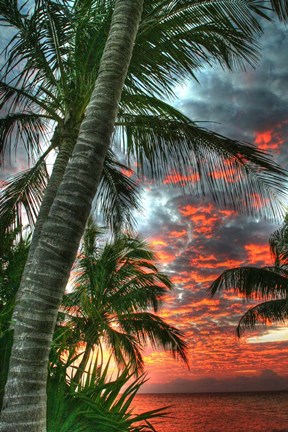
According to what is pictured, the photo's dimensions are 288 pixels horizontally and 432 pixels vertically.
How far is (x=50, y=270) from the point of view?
207 cm

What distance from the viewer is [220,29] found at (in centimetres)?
517

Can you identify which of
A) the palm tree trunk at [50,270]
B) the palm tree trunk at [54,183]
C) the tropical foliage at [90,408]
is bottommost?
the tropical foliage at [90,408]

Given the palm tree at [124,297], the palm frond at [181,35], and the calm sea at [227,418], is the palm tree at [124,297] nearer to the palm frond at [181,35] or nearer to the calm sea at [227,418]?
the calm sea at [227,418]

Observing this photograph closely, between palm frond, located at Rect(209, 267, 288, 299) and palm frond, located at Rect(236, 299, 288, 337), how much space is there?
1.77m

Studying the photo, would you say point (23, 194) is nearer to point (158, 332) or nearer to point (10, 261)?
point (10, 261)

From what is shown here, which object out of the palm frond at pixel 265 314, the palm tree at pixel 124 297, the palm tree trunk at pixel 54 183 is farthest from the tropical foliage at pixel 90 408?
the palm frond at pixel 265 314

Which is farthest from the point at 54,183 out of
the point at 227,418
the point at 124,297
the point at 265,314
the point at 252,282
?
the point at 227,418

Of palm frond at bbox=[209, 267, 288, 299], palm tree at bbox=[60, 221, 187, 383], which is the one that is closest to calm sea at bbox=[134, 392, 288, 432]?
palm tree at bbox=[60, 221, 187, 383]

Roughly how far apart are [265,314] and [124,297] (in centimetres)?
557

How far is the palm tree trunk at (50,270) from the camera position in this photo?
6.04 ft

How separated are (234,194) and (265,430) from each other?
30.5m

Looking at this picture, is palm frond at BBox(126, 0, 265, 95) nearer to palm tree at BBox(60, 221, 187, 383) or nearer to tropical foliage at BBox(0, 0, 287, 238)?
tropical foliage at BBox(0, 0, 287, 238)

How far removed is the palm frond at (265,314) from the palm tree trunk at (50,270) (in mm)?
12099

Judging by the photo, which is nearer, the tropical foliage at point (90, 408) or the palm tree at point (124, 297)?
the tropical foliage at point (90, 408)
